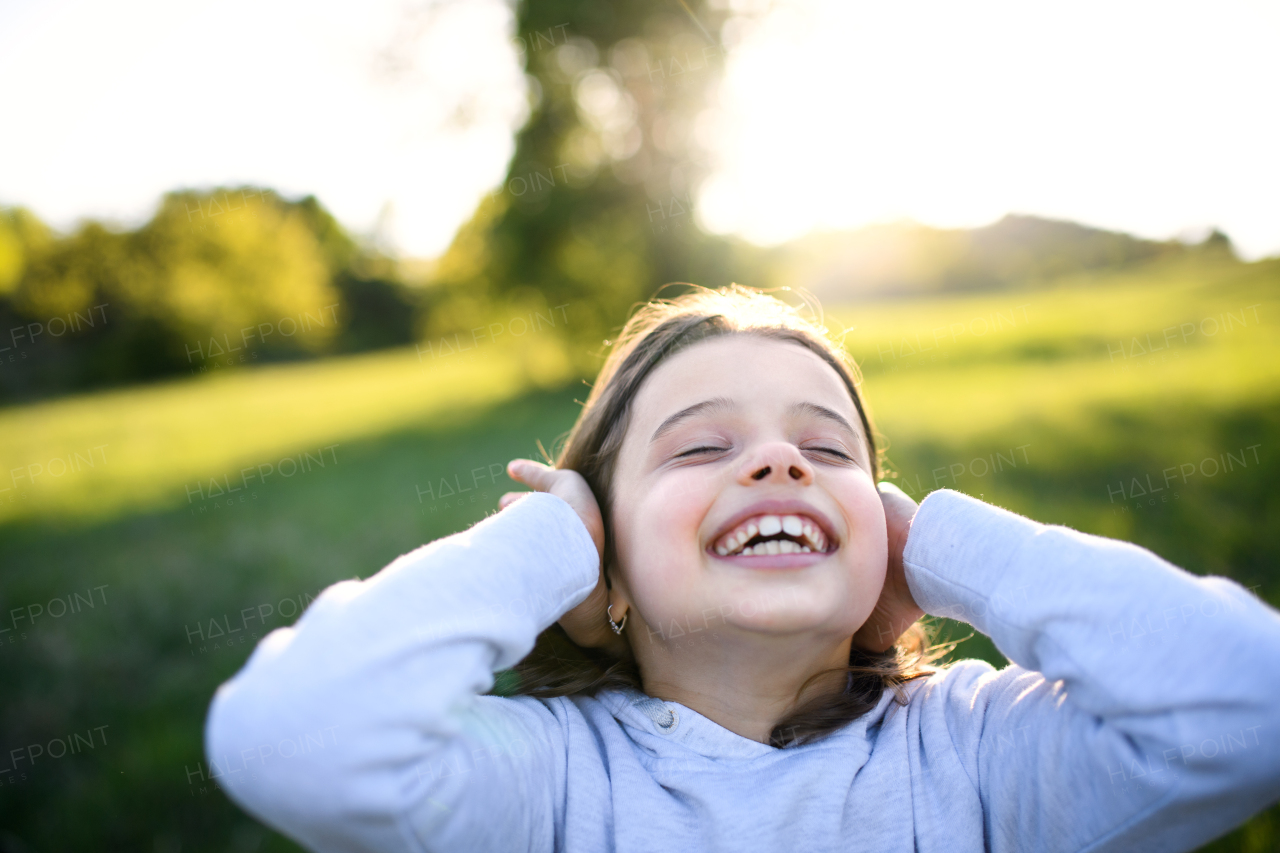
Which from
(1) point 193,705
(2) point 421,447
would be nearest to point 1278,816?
(1) point 193,705

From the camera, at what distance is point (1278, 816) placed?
6.72 ft

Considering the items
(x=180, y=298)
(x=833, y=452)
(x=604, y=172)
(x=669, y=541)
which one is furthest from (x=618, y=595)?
(x=180, y=298)

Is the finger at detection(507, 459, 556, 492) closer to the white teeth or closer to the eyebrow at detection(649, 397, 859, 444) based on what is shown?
A: the eyebrow at detection(649, 397, 859, 444)

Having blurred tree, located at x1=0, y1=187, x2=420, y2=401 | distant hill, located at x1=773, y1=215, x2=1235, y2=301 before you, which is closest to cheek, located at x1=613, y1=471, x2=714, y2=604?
distant hill, located at x1=773, y1=215, x2=1235, y2=301

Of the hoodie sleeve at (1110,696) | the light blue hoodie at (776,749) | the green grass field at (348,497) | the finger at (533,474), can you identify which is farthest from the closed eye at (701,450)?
the green grass field at (348,497)

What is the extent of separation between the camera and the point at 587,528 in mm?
1771

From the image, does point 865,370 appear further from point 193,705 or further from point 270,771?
point 270,771

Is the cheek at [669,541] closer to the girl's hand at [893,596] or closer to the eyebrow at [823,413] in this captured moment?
the eyebrow at [823,413]

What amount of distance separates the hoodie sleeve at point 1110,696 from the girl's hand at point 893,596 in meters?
0.26

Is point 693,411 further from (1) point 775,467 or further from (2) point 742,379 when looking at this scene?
(1) point 775,467

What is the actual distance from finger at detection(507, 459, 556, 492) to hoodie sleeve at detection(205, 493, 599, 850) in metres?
0.49

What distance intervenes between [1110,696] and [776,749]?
2.40 feet

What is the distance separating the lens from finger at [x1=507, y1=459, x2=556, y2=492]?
6.63ft

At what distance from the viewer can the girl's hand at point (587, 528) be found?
1851 millimetres
